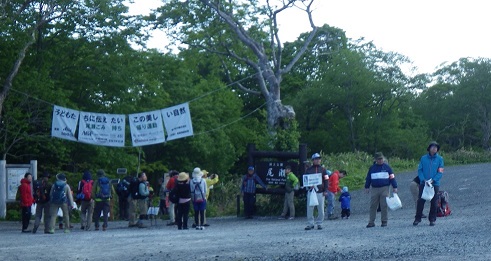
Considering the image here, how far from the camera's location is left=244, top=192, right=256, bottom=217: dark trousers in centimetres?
2845

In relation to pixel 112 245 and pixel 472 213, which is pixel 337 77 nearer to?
pixel 472 213

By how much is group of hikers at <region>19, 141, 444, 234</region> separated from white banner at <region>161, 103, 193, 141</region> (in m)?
2.04

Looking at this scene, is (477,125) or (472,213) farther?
(477,125)

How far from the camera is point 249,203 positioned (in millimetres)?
28562

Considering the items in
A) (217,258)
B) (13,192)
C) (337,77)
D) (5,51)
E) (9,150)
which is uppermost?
(337,77)

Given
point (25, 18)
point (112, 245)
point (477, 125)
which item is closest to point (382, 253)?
point (112, 245)

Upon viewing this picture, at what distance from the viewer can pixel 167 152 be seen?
174 feet

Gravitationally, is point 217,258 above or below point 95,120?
below

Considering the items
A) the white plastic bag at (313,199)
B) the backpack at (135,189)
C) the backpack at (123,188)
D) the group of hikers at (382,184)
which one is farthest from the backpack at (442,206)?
the backpack at (123,188)

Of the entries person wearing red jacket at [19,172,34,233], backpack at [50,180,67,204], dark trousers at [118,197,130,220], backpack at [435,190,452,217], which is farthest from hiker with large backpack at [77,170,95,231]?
backpack at [435,190,452,217]

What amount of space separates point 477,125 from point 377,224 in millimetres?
61167

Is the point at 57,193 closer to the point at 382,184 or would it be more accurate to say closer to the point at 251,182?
the point at 251,182

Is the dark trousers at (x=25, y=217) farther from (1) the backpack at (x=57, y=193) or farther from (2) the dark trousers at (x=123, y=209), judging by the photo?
(2) the dark trousers at (x=123, y=209)

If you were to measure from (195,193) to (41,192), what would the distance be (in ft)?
15.6
